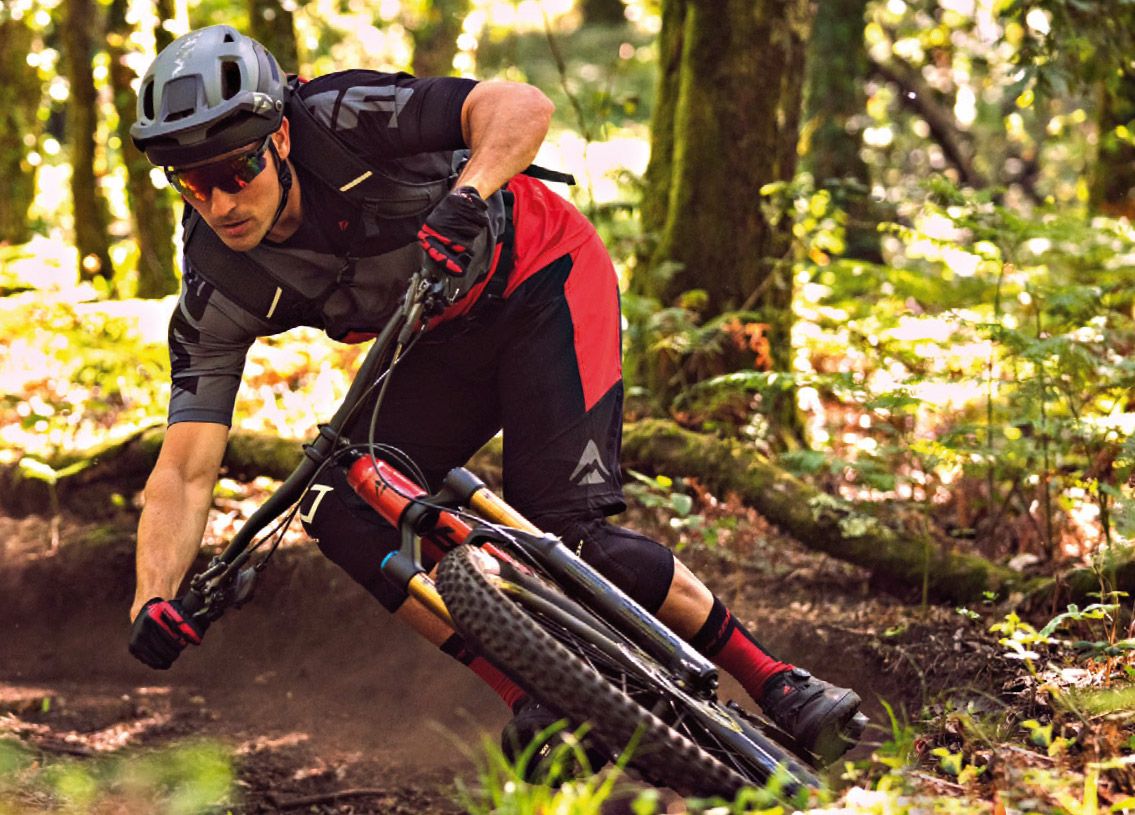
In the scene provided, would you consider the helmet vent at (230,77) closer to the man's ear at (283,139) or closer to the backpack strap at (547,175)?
the man's ear at (283,139)

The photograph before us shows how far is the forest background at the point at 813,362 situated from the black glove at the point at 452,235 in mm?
1653

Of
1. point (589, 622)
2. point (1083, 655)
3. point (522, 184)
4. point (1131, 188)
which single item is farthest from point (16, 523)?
point (1131, 188)

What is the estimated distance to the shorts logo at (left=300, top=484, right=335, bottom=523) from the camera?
388 centimetres

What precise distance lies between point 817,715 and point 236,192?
2.27m

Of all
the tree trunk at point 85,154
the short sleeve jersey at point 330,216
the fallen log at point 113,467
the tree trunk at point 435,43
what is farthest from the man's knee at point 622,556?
the tree trunk at point 435,43

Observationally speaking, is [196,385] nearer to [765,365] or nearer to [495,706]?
[495,706]

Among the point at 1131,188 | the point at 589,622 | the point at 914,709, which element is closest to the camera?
the point at 589,622

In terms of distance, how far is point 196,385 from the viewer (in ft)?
12.5

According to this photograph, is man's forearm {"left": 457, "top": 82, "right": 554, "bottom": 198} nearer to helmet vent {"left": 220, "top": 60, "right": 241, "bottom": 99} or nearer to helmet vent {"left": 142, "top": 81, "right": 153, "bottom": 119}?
helmet vent {"left": 220, "top": 60, "right": 241, "bottom": 99}

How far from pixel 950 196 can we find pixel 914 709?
2.29 meters

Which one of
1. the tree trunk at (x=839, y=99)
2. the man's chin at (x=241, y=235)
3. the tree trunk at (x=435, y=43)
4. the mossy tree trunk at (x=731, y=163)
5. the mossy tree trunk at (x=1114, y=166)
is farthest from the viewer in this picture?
the tree trunk at (x=435, y=43)

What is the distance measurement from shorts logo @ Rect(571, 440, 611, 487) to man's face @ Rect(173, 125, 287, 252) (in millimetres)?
1197

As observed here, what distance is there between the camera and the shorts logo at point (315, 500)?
3.88m

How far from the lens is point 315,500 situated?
153 inches
